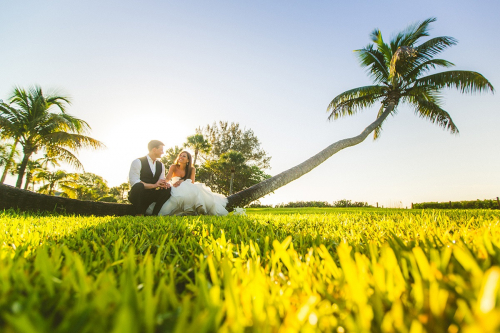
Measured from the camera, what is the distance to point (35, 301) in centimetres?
49

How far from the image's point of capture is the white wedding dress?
582cm

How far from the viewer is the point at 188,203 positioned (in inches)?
233

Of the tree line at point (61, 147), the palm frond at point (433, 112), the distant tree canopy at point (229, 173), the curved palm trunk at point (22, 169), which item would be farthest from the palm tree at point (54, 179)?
the palm frond at point (433, 112)

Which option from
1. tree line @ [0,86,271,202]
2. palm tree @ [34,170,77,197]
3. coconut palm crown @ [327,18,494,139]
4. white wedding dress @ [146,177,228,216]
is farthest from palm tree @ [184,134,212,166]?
white wedding dress @ [146,177,228,216]

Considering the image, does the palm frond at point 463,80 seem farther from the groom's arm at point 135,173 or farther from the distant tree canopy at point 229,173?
the distant tree canopy at point 229,173

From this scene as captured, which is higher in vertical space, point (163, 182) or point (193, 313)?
point (163, 182)

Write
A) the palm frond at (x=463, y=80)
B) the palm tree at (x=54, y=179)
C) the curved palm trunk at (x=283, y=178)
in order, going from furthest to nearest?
the palm tree at (x=54, y=179) < the palm frond at (x=463, y=80) < the curved palm trunk at (x=283, y=178)

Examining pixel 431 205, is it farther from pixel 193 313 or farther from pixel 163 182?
pixel 193 313

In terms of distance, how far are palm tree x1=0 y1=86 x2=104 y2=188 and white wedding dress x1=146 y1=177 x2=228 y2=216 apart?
14738 mm

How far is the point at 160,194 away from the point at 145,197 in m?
0.33

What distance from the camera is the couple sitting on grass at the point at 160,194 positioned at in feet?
18.2

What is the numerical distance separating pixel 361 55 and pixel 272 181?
33.4 ft

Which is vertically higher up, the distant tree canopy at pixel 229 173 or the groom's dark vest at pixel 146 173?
the distant tree canopy at pixel 229 173

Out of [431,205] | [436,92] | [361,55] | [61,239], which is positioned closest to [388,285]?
[61,239]
